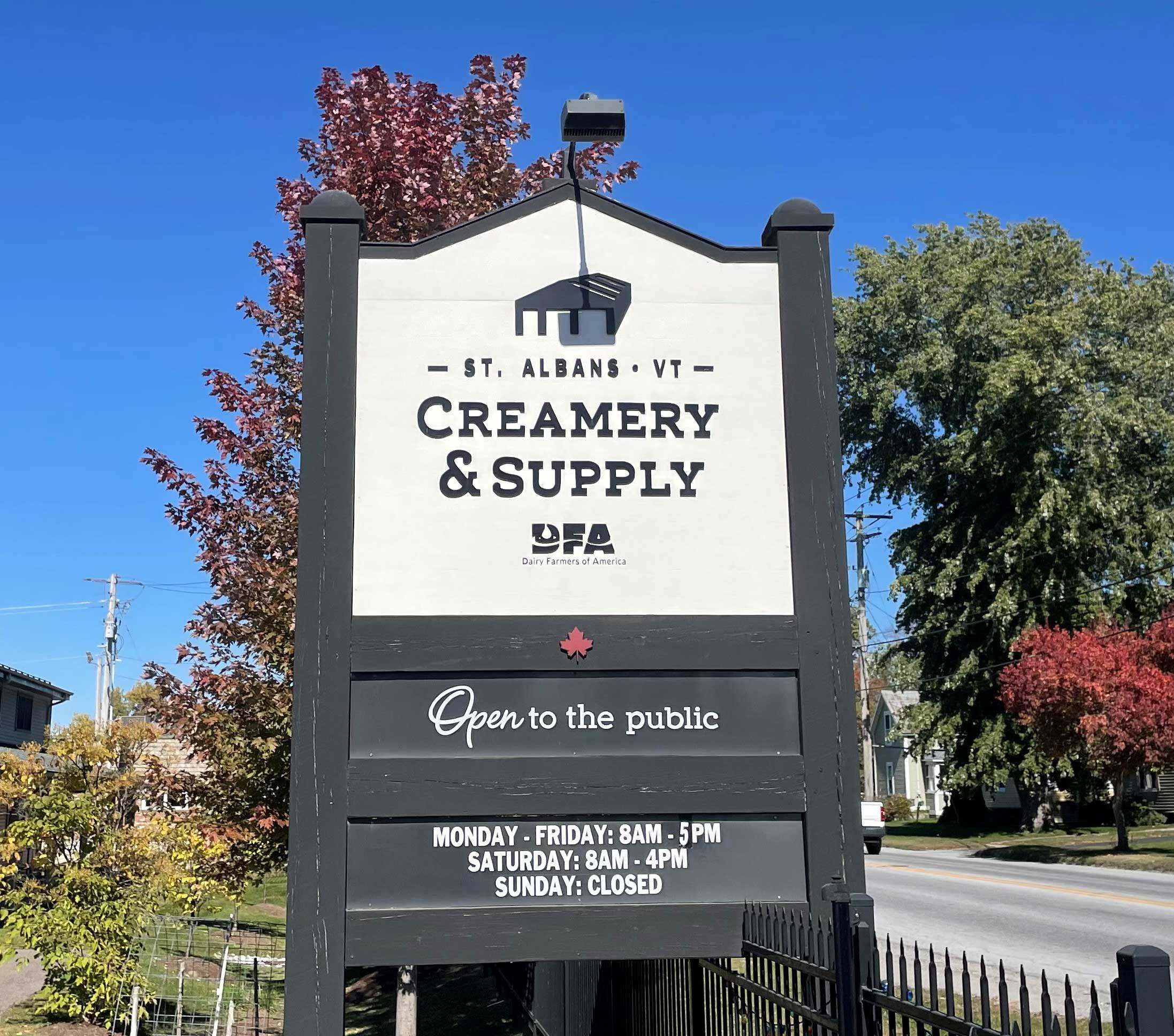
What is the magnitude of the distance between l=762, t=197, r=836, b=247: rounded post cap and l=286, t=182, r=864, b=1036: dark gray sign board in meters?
0.15

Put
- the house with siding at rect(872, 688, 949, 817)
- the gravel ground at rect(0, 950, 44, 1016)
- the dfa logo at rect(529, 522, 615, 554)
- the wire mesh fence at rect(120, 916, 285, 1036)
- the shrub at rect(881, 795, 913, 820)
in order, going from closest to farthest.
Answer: the dfa logo at rect(529, 522, 615, 554)
the wire mesh fence at rect(120, 916, 285, 1036)
the gravel ground at rect(0, 950, 44, 1016)
the shrub at rect(881, 795, 913, 820)
the house with siding at rect(872, 688, 949, 817)

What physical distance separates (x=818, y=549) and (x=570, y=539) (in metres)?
1.06

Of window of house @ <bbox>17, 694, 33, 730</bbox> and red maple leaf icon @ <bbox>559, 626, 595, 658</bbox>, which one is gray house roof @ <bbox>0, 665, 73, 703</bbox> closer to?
window of house @ <bbox>17, 694, 33, 730</bbox>

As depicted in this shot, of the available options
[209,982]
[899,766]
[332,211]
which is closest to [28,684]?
[209,982]

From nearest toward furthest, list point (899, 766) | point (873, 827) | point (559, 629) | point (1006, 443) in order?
point (559, 629) → point (873, 827) → point (1006, 443) → point (899, 766)

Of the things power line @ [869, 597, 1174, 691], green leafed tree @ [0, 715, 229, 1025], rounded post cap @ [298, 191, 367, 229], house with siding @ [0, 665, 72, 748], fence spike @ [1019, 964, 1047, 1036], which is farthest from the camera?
house with siding @ [0, 665, 72, 748]

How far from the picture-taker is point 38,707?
42.7 meters

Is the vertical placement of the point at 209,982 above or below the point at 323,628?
below

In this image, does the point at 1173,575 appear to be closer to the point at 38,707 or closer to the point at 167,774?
the point at 167,774

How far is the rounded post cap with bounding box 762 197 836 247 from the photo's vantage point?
5.51 metres

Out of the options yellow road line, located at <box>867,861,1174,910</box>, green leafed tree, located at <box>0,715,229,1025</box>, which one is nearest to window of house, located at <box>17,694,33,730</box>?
green leafed tree, located at <box>0,715,229,1025</box>

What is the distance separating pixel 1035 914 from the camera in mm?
17062

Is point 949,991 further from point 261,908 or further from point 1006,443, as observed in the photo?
point 1006,443

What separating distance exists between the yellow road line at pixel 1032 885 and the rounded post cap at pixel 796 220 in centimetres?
1570
